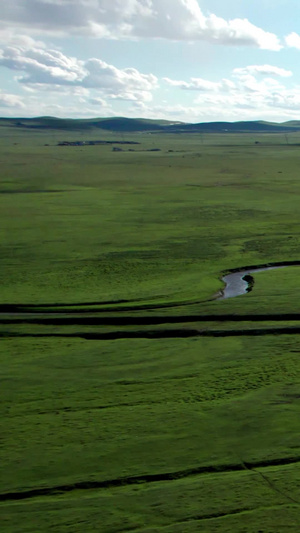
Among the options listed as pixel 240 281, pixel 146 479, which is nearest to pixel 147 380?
pixel 146 479

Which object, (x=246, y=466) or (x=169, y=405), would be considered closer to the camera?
(x=246, y=466)

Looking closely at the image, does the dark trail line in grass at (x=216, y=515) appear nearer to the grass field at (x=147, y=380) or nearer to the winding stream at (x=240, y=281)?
the grass field at (x=147, y=380)

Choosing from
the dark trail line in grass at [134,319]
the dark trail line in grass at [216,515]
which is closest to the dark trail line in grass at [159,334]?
the dark trail line in grass at [134,319]

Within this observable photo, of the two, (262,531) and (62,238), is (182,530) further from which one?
(62,238)

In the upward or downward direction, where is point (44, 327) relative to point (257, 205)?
downward

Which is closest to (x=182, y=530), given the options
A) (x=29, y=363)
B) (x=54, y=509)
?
(x=54, y=509)

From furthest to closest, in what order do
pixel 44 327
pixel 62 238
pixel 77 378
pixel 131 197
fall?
pixel 131 197 → pixel 62 238 → pixel 44 327 → pixel 77 378
